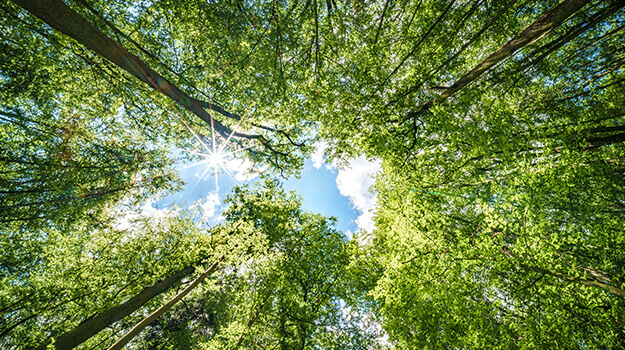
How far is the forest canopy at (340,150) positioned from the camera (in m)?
4.70

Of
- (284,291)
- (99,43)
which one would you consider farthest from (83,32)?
(284,291)

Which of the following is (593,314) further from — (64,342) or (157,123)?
(157,123)

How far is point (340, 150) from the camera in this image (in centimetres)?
905

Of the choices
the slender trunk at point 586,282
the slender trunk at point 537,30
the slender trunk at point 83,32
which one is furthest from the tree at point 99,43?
the slender trunk at point 586,282

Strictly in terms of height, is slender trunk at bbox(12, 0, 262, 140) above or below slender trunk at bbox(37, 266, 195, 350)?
above

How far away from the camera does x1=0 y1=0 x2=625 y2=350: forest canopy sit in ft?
15.4

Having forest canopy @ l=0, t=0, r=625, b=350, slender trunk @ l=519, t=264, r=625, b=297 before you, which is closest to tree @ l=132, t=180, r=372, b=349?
forest canopy @ l=0, t=0, r=625, b=350

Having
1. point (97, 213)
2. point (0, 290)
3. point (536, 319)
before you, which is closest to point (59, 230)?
point (97, 213)

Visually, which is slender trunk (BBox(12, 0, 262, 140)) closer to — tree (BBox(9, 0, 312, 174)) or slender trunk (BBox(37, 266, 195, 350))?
tree (BBox(9, 0, 312, 174))

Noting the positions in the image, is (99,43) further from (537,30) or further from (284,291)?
(284,291)

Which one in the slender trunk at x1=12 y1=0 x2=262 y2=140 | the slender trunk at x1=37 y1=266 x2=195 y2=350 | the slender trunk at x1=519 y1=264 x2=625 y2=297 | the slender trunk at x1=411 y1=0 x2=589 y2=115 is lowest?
the slender trunk at x1=519 y1=264 x2=625 y2=297

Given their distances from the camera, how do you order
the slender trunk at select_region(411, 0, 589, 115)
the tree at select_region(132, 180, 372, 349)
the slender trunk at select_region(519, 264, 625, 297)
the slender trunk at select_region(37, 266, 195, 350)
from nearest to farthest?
the slender trunk at select_region(411, 0, 589, 115) → the slender trunk at select_region(519, 264, 625, 297) → the slender trunk at select_region(37, 266, 195, 350) → the tree at select_region(132, 180, 372, 349)

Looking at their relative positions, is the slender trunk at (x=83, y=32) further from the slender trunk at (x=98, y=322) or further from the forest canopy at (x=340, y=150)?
the slender trunk at (x=98, y=322)

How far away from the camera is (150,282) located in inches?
372
